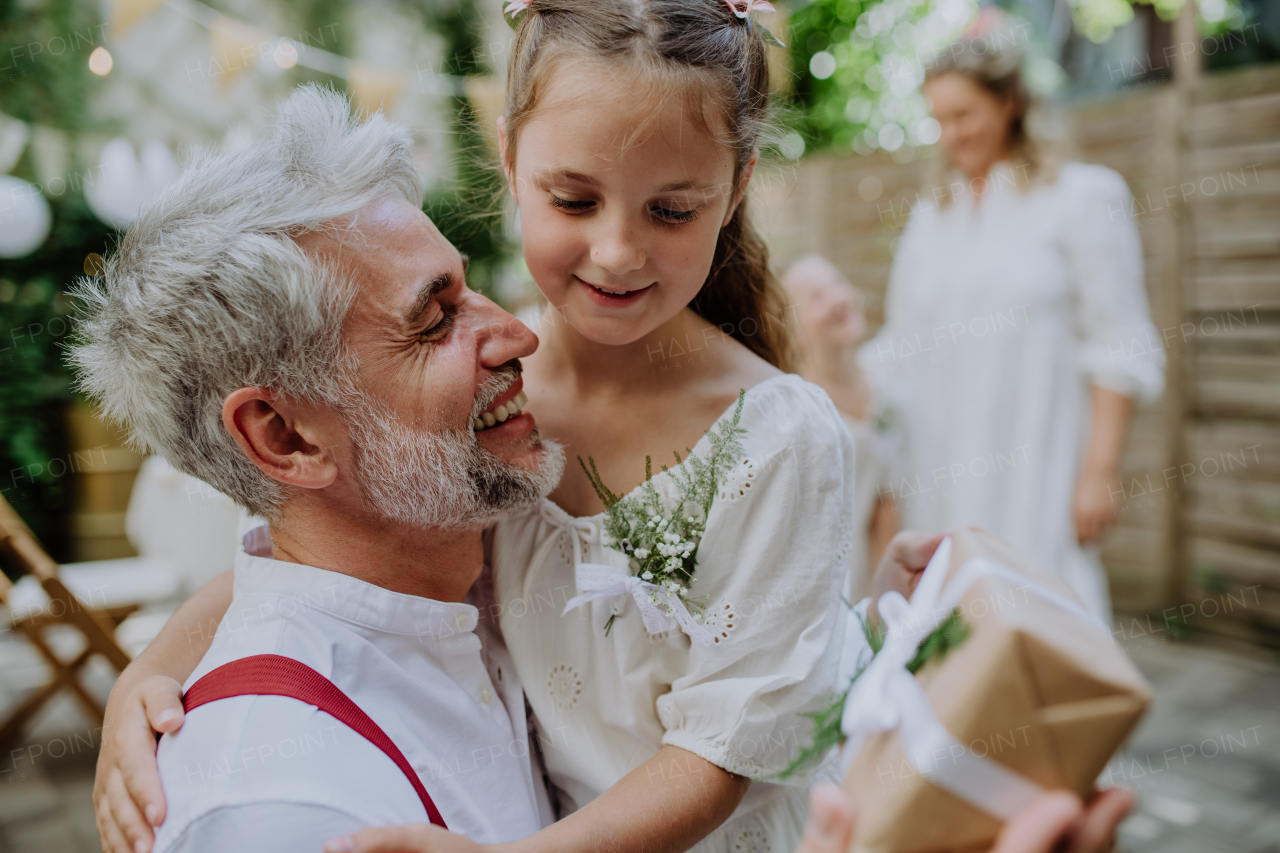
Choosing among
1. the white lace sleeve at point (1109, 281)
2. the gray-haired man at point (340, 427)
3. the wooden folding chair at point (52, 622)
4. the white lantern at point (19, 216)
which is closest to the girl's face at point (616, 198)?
the gray-haired man at point (340, 427)

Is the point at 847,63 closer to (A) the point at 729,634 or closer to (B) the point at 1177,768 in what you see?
(B) the point at 1177,768

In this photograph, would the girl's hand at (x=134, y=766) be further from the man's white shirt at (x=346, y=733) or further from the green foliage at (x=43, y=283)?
the green foliage at (x=43, y=283)

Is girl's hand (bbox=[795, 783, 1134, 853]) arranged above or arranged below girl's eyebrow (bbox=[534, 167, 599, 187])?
below

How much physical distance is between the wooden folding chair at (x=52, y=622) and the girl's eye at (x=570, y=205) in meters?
2.76

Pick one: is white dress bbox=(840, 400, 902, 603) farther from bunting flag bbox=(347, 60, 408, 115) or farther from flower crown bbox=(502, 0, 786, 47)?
bunting flag bbox=(347, 60, 408, 115)

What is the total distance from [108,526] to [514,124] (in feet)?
19.2

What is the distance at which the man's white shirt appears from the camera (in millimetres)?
1212

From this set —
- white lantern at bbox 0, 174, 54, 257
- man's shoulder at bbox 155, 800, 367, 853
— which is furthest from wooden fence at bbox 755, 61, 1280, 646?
white lantern at bbox 0, 174, 54, 257

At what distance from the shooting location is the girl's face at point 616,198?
1.40m

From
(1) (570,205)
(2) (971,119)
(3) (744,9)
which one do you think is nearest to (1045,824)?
(1) (570,205)

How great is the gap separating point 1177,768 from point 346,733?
354 centimetres

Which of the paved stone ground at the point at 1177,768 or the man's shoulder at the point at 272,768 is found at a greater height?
the man's shoulder at the point at 272,768

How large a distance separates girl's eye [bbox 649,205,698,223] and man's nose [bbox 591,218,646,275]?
57 mm

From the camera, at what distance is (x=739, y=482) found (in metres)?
1.49
